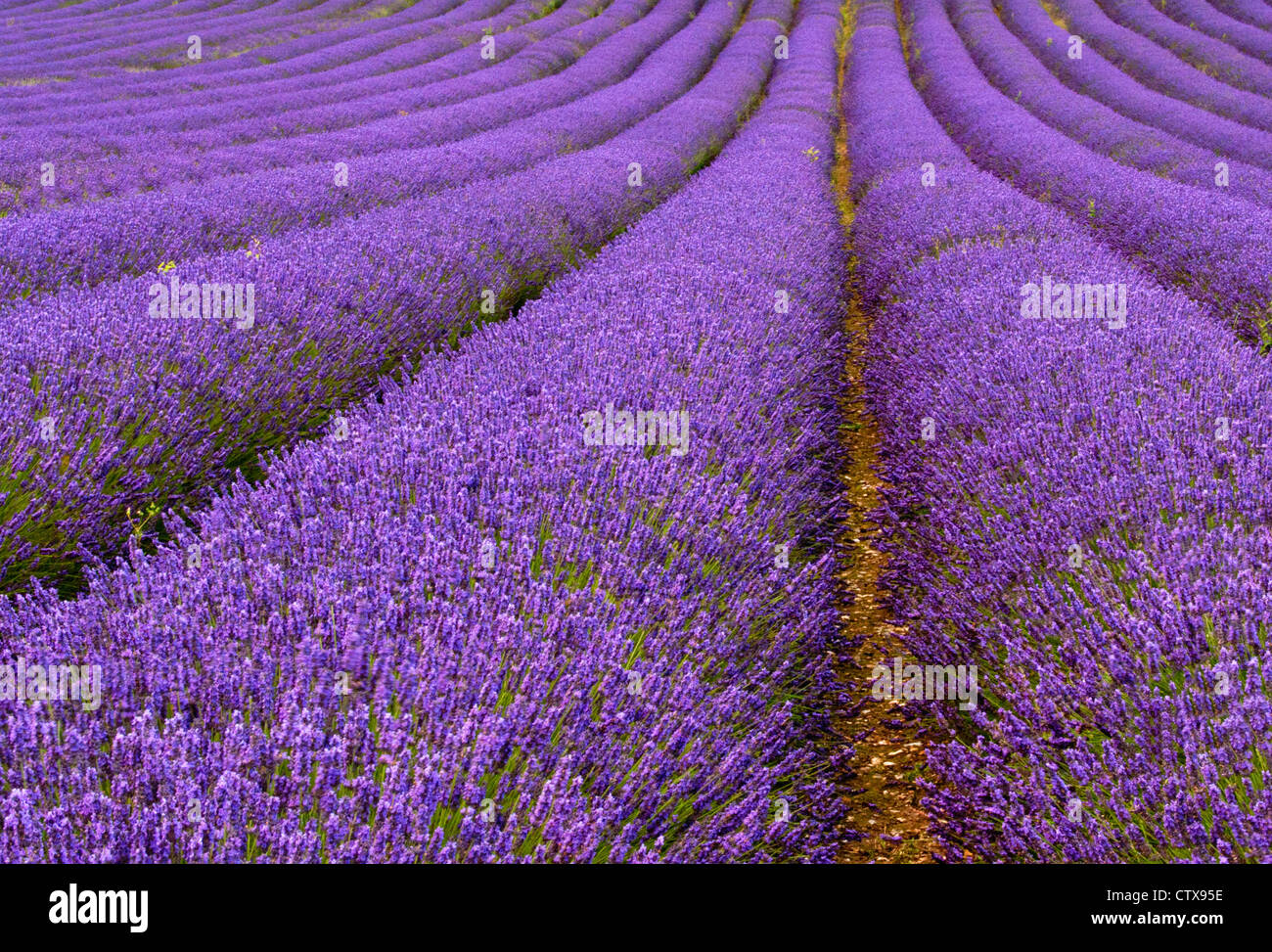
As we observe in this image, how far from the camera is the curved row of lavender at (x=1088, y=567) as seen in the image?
151cm

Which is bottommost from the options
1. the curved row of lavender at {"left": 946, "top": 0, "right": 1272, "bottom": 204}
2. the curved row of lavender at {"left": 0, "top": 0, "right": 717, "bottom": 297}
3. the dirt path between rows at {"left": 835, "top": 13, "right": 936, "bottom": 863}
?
the dirt path between rows at {"left": 835, "top": 13, "right": 936, "bottom": 863}

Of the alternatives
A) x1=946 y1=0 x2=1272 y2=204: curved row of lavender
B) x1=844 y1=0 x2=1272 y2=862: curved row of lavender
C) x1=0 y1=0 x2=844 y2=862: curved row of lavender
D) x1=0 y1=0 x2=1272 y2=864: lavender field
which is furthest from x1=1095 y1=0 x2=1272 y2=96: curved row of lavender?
x1=0 y1=0 x2=844 y2=862: curved row of lavender

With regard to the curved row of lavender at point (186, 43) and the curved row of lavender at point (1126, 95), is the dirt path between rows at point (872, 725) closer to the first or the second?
the curved row of lavender at point (1126, 95)

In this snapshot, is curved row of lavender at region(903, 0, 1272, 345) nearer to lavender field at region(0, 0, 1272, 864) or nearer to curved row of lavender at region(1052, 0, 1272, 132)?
lavender field at region(0, 0, 1272, 864)

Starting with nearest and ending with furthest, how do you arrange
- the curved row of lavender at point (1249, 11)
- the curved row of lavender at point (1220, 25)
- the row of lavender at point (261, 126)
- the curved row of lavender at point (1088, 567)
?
the curved row of lavender at point (1088, 567), the row of lavender at point (261, 126), the curved row of lavender at point (1220, 25), the curved row of lavender at point (1249, 11)

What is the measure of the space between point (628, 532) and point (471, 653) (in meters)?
0.61

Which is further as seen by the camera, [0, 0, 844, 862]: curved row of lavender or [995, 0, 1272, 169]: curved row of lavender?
[995, 0, 1272, 169]: curved row of lavender

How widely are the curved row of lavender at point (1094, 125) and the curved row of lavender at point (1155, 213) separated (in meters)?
0.28

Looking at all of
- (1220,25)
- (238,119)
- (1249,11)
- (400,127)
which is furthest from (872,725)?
(1249,11)

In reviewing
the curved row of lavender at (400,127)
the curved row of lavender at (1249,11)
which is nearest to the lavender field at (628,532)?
the curved row of lavender at (400,127)

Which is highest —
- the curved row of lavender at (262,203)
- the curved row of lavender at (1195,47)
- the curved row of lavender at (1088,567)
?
the curved row of lavender at (1195,47)

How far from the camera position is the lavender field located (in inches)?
52.1

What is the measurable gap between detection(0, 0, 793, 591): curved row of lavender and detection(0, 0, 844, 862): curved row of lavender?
0.66 metres

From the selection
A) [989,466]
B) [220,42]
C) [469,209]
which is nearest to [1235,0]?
[220,42]
